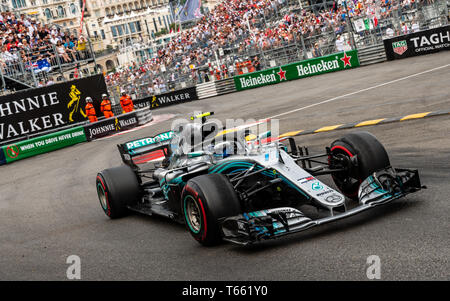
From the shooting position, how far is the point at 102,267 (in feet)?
22.0

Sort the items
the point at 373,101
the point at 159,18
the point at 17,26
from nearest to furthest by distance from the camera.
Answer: the point at 373,101, the point at 17,26, the point at 159,18

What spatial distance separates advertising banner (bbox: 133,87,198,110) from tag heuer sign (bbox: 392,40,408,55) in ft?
Answer: 41.8

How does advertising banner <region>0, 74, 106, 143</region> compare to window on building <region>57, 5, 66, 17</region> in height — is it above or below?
below

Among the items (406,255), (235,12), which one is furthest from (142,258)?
(235,12)

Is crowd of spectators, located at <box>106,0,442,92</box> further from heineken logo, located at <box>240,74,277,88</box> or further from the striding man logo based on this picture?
the striding man logo

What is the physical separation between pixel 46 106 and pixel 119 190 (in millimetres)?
18144

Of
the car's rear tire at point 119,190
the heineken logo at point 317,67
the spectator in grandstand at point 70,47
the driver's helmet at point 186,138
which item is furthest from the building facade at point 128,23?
the driver's helmet at point 186,138

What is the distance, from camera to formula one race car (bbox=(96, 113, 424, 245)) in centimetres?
620

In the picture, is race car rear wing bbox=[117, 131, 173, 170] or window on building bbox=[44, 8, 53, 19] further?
window on building bbox=[44, 8, 53, 19]

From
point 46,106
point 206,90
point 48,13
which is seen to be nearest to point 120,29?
point 48,13

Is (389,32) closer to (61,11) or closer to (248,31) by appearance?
(248,31)

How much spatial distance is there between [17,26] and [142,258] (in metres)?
28.1

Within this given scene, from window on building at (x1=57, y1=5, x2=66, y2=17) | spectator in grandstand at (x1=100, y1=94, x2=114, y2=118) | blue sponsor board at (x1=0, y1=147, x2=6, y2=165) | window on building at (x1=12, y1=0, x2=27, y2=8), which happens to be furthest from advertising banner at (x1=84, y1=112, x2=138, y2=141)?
window on building at (x1=57, y1=5, x2=66, y2=17)
